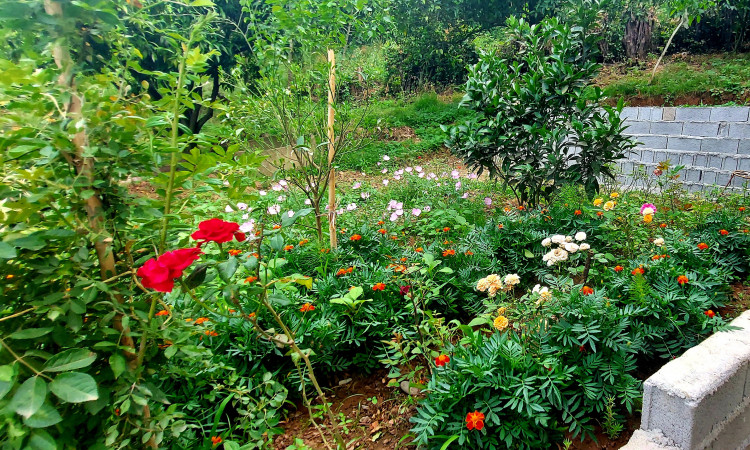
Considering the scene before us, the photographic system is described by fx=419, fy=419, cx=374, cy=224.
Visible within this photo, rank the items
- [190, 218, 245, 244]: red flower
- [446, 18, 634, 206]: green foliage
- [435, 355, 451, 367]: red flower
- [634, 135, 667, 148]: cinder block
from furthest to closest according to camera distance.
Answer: [634, 135, 667, 148]: cinder block
[446, 18, 634, 206]: green foliage
[435, 355, 451, 367]: red flower
[190, 218, 245, 244]: red flower

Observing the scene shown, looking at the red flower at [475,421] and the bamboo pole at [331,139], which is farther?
the bamboo pole at [331,139]

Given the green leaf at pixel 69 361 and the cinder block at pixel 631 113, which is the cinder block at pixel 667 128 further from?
the green leaf at pixel 69 361

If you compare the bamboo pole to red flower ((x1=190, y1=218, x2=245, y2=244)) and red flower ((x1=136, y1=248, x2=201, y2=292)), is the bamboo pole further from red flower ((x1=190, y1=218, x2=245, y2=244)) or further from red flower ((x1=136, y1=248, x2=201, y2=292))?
red flower ((x1=136, y1=248, x2=201, y2=292))

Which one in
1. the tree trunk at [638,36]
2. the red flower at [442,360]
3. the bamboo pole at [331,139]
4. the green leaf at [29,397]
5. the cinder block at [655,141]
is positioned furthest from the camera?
the tree trunk at [638,36]

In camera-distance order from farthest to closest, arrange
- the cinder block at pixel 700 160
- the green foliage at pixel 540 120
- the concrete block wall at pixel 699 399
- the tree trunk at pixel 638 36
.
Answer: the tree trunk at pixel 638 36, the cinder block at pixel 700 160, the green foliage at pixel 540 120, the concrete block wall at pixel 699 399

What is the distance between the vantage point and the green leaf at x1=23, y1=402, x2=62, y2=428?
2.45ft

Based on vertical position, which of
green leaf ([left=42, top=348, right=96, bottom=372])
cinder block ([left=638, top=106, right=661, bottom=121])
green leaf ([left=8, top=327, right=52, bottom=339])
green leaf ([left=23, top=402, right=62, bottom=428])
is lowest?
cinder block ([left=638, top=106, right=661, bottom=121])

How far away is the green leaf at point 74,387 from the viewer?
30.3 inches

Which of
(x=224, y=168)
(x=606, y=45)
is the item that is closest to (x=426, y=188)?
(x=224, y=168)

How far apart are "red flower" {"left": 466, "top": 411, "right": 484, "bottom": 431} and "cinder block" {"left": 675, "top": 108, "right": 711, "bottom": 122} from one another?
15.9 feet

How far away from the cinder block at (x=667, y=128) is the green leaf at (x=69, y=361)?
586 centimetres

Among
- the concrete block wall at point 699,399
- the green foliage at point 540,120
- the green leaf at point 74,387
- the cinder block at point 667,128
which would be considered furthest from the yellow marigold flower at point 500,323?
the cinder block at point 667,128

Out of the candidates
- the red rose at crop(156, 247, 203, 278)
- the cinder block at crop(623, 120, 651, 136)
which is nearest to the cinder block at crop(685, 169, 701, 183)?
the cinder block at crop(623, 120, 651, 136)

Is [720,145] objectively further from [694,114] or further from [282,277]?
[282,277]
